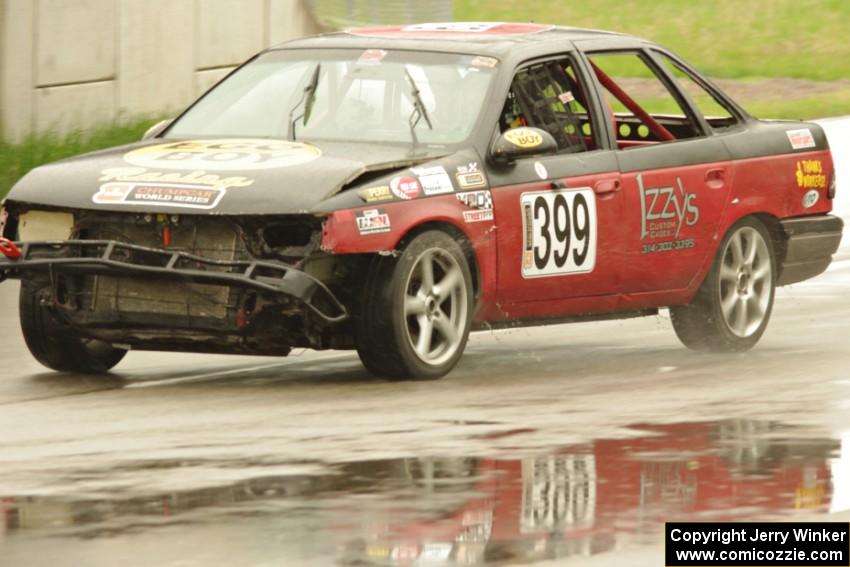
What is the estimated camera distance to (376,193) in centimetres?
988

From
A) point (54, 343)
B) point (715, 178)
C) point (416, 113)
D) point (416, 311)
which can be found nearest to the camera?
point (416, 311)

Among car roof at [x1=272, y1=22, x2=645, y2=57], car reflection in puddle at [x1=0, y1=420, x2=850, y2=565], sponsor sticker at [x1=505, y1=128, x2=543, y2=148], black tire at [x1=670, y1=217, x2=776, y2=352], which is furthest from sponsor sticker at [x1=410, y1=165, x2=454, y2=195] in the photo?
black tire at [x1=670, y1=217, x2=776, y2=352]

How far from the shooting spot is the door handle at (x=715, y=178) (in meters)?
11.8

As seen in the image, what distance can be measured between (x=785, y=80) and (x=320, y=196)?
23608mm

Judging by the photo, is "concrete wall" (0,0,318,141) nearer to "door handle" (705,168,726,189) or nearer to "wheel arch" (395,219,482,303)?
"door handle" (705,168,726,189)

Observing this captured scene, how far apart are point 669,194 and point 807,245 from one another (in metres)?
1.30

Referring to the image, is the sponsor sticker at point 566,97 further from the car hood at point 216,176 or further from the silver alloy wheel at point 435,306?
the silver alloy wheel at point 435,306

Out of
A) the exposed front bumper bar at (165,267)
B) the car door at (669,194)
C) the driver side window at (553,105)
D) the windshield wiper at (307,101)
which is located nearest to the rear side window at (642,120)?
the car door at (669,194)

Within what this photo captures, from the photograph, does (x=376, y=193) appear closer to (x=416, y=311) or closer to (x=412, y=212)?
(x=412, y=212)

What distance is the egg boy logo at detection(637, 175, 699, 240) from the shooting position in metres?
11.3

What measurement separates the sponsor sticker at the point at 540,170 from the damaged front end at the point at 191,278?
1.26 metres

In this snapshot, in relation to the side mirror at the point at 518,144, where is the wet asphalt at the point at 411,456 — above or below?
below

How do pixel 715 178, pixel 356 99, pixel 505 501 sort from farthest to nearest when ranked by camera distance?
pixel 715 178 → pixel 356 99 → pixel 505 501

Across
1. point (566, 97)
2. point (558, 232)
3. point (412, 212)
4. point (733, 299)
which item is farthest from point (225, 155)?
point (733, 299)
